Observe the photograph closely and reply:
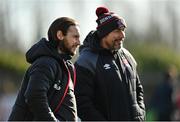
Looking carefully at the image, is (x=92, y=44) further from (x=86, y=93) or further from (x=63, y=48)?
(x=63, y=48)

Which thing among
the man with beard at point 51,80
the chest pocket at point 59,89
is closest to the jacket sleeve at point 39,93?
the man with beard at point 51,80

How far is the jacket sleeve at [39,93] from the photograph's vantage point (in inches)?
324

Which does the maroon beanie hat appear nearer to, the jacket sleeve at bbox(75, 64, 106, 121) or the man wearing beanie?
the man wearing beanie

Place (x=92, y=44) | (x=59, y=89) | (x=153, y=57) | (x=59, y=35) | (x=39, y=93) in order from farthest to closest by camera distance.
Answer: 1. (x=153, y=57)
2. (x=92, y=44)
3. (x=59, y=35)
4. (x=59, y=89)
5. (x=39, y=93)

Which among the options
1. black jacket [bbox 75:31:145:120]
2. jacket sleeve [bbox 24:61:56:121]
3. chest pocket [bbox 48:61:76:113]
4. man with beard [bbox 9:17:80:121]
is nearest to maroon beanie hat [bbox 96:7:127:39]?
black jacket [bbox 75:31:145:120]

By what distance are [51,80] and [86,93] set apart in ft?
3.75

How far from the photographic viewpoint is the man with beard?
8.25m

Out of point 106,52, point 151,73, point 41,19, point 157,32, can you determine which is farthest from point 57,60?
point 157,32

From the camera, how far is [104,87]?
30.9 feet

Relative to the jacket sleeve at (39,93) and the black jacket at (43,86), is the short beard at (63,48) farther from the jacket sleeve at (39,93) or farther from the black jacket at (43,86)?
the jacket sleeve at (39,93)

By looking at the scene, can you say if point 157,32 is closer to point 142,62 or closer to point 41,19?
point 41,19

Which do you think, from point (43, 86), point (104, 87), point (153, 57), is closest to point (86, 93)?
point (104, 87)

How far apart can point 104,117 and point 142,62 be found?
34.9 metres

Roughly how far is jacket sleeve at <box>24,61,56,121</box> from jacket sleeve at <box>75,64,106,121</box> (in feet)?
3.82
